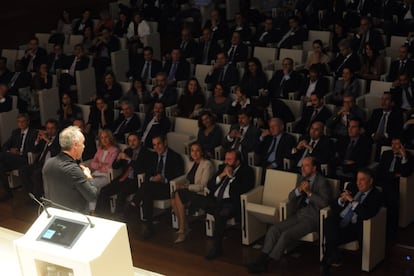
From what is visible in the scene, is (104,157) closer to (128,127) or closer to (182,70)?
(128,127)

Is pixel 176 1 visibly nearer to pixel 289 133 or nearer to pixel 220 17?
pixel 220 17

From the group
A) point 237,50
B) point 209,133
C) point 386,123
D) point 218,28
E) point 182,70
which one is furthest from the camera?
point 218,28

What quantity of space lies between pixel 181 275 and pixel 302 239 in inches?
39.9

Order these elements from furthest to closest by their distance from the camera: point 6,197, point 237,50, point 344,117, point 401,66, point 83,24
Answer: point 83,24 < point 237,50 < point 401,66 < point 6,197 < point 344,117

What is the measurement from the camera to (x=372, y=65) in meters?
8.40

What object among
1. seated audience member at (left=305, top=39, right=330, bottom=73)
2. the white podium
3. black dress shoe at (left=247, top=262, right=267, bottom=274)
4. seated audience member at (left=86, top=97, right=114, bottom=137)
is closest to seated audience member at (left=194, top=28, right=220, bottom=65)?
seated audience member at (left=305, top=39, right=330, bottom=73)

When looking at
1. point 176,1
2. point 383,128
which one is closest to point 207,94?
point 383,128

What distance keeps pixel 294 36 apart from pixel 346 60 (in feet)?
4.25

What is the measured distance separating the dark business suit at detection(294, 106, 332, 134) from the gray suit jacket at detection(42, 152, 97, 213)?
3.89 m

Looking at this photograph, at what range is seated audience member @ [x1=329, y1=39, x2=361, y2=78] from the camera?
852 centimetres

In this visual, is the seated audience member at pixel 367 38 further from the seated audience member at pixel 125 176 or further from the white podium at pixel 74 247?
the white podium at pixel 74 247

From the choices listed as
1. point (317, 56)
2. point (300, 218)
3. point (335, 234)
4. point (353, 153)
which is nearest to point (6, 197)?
point (300, 218)

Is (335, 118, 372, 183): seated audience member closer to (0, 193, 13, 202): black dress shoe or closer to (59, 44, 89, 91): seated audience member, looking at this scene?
(0, 193, 13, 202): black dress shoe

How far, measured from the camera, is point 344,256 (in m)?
6.05
